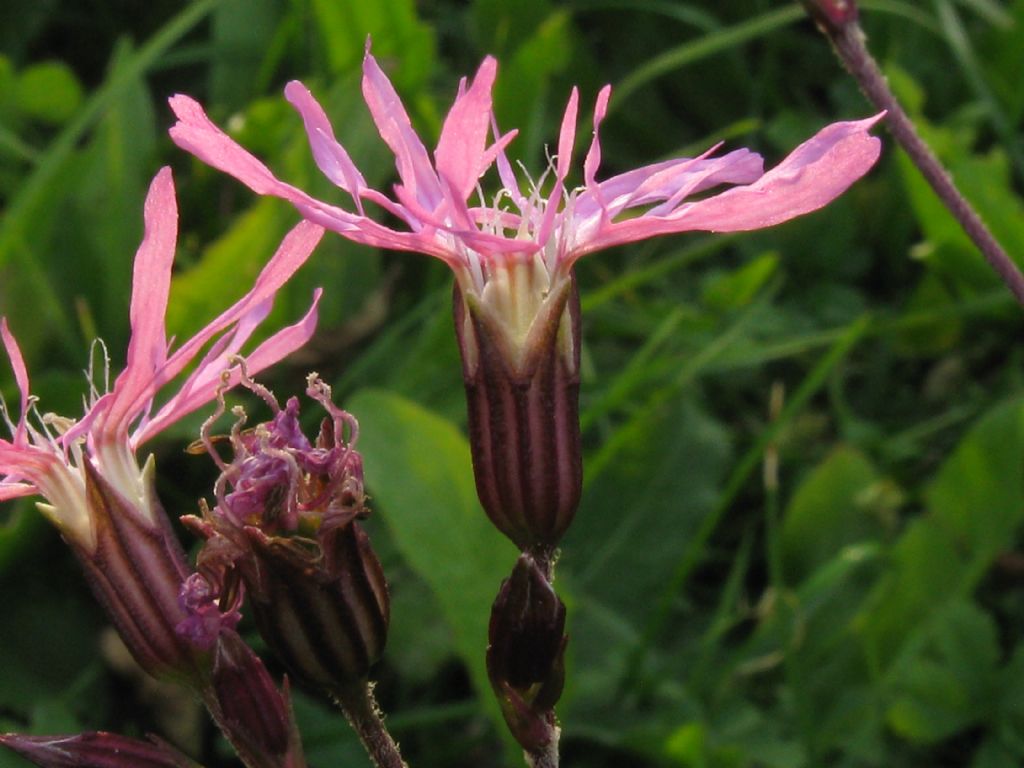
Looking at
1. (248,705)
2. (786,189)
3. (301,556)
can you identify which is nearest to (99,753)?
(248,705)

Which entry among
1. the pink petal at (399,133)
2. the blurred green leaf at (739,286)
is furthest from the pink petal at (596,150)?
the blurred green leaf at (739,286)

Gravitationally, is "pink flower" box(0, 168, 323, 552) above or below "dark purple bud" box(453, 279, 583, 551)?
above

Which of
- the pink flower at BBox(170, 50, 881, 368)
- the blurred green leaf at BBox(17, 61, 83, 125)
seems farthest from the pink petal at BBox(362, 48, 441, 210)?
the blurred green leaf at BBox(17, 61, 83, 125)

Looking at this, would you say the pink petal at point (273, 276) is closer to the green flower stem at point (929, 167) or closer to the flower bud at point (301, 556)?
the flower bud at point (301, 556)

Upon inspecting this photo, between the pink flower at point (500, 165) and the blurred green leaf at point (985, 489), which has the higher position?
the pink flower at point (500, 165)

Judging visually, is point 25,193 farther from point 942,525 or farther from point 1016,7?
point 1016,7

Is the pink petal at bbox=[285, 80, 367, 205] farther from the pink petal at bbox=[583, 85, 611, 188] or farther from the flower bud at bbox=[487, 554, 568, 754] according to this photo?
the flower bud at bbox=[487, 554, 568, 754]

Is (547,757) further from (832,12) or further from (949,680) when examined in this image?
(949,680)
